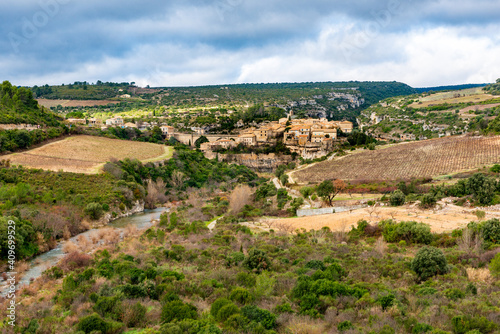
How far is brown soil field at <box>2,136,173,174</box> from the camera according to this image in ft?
139

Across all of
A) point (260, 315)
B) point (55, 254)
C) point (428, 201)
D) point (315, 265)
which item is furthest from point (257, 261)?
point (428, 201)

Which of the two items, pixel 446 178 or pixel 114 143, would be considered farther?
pixel 114 143

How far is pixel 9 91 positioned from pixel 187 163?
30.8m

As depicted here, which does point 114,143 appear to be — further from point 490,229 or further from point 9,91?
point 490,229

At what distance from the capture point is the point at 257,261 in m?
17.1

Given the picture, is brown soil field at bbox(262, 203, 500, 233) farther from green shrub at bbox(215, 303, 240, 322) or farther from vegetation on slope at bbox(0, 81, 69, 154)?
vegetation on slope at bbox(0, 81, 69, 154)

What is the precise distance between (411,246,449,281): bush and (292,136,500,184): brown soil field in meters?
27.5

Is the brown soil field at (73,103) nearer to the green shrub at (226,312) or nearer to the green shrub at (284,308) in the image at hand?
the green shrub at (226,312)

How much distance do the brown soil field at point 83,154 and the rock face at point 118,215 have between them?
6401mm

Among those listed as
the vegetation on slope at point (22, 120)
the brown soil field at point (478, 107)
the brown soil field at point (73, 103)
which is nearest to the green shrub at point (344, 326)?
the vegetation on slope at point (22, 120)

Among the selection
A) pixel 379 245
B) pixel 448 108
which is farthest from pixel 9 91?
pixel 448 108

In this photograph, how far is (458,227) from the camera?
21641 millimetres

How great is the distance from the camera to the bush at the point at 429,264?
48.8 ft

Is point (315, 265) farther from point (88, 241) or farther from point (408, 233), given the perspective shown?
point (88, 241)
